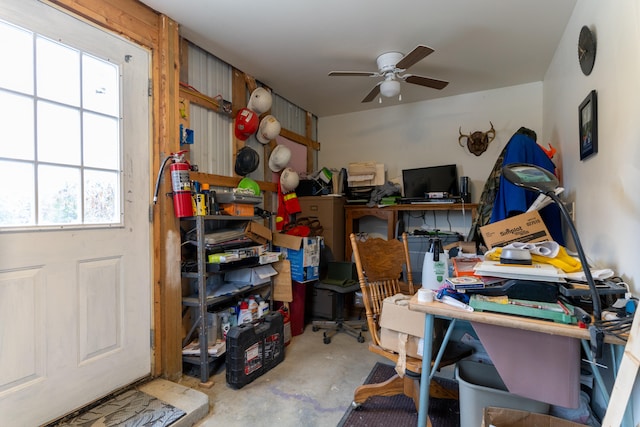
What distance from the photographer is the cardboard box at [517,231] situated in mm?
1748

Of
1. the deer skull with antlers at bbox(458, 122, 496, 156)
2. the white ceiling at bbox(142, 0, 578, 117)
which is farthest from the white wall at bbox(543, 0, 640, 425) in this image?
the deer skull with antlers at bbox(458, 122, 496, 156)

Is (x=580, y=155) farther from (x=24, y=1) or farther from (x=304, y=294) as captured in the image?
(x=24, y=1)

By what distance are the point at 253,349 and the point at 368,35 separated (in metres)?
2.51

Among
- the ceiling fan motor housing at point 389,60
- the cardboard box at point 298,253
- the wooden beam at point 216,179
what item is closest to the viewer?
the wooden beam at point 216,179

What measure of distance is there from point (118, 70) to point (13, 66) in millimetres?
524

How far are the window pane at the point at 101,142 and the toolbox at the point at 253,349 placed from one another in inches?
53.9

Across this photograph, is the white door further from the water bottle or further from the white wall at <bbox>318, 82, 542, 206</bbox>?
the white wall at <bbox>318, 82, 542, 206</bbox>

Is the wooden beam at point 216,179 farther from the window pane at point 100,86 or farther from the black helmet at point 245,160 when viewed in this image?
the window pane at point 100,86

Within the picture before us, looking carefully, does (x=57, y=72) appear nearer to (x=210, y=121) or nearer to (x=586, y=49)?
(x=210, y=121)

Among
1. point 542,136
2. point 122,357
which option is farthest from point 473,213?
point 122,357

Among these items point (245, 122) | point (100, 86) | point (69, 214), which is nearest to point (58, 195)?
point (69, 214)

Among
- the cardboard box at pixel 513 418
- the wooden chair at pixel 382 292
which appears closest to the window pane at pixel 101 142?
the wooden chair at pixel 382 292

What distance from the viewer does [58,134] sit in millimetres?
1691

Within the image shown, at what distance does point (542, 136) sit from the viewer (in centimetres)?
330
